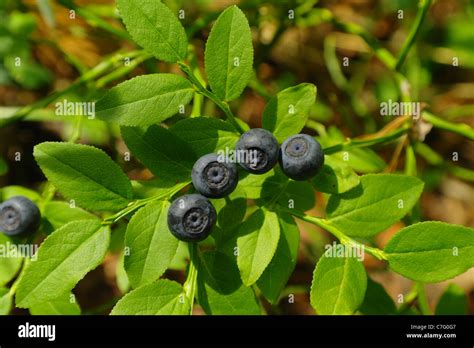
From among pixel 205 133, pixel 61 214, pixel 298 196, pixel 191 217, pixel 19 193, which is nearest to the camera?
pixel 191 217

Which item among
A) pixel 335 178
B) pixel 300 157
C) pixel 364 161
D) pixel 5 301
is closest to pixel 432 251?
pixel 335 178

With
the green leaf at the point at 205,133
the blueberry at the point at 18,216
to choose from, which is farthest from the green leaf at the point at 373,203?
the blueberry at the point at 18,216

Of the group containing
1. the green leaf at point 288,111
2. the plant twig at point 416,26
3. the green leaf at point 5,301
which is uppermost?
the plant twig at point 416,26

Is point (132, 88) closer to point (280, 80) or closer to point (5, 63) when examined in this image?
point (5, 63)

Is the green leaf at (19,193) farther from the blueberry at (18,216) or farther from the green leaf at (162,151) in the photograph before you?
the green leaf at (162,151)

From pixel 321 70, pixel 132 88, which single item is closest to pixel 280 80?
pixel 321 70

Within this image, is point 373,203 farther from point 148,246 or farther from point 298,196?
point 148,246
